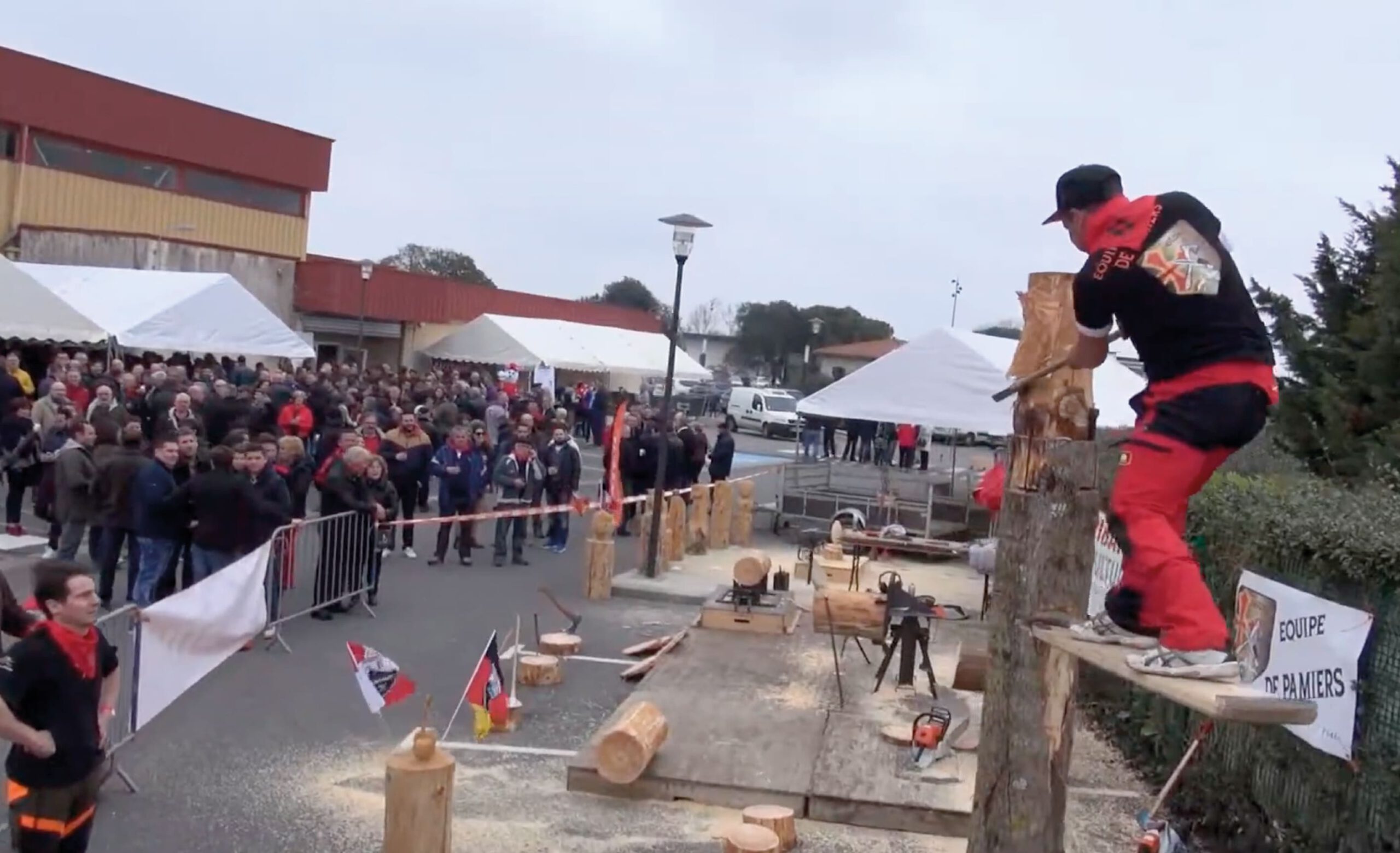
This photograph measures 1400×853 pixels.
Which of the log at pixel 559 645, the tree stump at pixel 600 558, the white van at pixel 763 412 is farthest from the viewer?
the white van at pixel 763 412

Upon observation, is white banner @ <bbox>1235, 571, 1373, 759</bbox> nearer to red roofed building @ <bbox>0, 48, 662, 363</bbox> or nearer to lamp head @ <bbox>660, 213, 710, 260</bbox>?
lamp head @ <bbox>660, 213, 710, 260</bbox>

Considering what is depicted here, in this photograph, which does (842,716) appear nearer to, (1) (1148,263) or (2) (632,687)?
(2) (632,687)

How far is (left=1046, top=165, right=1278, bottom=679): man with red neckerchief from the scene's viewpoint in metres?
3.83

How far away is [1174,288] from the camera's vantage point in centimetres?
393

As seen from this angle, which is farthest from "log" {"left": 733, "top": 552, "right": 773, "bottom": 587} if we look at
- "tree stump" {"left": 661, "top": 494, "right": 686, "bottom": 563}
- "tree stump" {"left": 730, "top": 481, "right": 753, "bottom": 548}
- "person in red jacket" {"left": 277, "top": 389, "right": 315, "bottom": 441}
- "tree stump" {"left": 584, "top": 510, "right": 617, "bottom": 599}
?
"person in red jacket" {"left": 277, "top": 389, "right": 315, "bottom": 441}

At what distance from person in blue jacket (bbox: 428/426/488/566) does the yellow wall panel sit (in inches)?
720

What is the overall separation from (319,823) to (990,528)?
42.9 ft

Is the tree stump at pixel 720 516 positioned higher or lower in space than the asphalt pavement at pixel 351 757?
higher

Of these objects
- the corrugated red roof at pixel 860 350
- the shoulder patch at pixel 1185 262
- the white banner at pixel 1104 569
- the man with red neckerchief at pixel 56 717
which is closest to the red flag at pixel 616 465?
the white banner at pixel 1104 569

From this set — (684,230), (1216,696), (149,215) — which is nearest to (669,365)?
(684,230)

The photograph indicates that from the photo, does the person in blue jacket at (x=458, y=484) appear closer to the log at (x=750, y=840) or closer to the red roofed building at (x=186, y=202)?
the log at (x=750, y=840)

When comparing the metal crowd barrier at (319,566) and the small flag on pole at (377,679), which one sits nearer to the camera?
the small flag on pole at (377,679)

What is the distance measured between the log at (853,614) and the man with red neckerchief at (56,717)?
22.5ft

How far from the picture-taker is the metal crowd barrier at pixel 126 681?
727 centimetres
